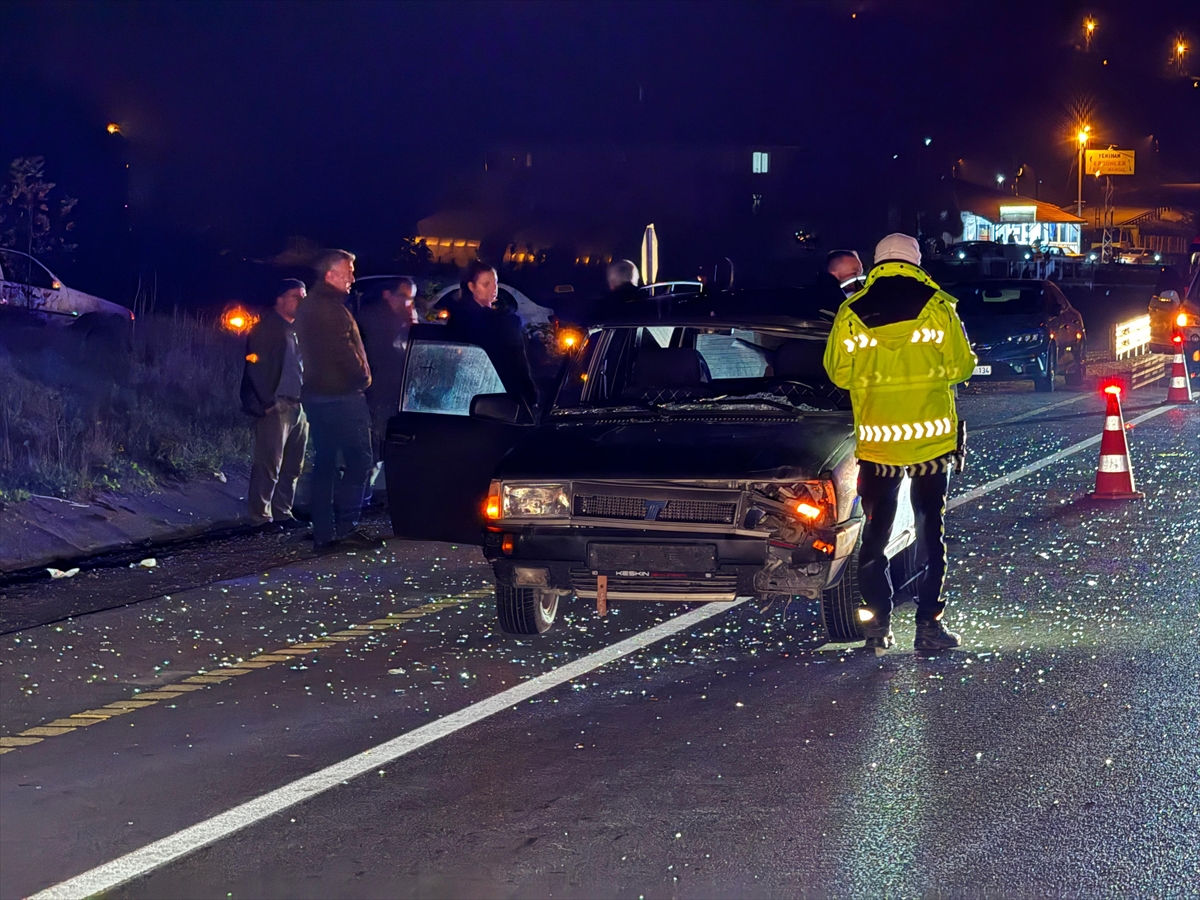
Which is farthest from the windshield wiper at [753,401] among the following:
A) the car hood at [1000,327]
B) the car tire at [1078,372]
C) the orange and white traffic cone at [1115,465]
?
the car tire at [1078,372]

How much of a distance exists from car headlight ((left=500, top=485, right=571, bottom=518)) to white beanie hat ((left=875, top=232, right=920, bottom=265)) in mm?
1808

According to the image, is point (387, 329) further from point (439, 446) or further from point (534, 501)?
point (534, 501)

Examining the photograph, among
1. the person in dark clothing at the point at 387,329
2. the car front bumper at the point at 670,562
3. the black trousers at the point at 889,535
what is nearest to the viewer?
the car front bumper at the point at 670,562

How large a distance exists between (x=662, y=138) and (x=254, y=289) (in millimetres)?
42622

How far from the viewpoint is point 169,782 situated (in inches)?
235

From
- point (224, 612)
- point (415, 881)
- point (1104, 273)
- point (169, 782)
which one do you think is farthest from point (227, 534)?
point (1104, 273)

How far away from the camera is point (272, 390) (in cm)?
1213

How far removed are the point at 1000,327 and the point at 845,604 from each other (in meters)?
16.1

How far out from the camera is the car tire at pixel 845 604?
792cm

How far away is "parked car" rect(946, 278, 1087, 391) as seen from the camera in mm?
23078

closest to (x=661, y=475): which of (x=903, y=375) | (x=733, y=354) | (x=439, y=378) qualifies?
(x=903, y=375)

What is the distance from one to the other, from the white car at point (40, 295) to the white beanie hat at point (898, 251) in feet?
54.0

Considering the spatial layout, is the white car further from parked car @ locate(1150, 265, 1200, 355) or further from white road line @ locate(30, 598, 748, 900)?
white road line @ locate(30, 598, 748, 900)

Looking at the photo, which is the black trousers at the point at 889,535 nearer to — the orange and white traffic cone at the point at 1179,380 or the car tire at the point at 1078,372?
the orange and white traffic cone at the point at 1179,380
